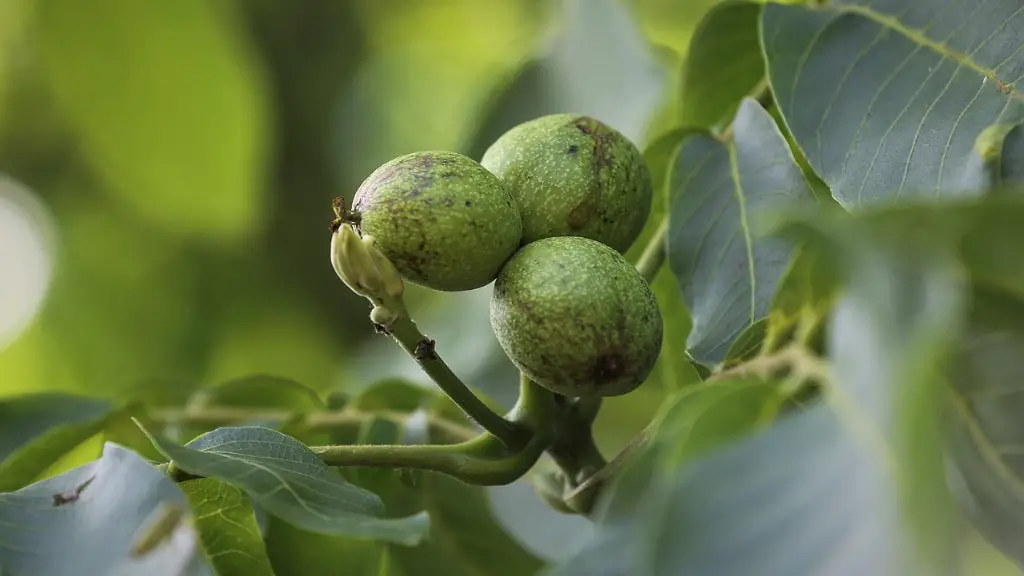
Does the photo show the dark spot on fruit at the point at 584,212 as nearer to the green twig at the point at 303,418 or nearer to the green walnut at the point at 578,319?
the green walnut at the point at 578,319

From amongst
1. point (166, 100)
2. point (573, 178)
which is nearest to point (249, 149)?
point (166, 100)

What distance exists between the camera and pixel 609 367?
710 millimetres

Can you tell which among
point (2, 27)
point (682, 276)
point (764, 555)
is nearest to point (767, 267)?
point (682, 276)

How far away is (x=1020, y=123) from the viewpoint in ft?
2.28

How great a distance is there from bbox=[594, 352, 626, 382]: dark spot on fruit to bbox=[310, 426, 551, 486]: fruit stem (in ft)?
0.39

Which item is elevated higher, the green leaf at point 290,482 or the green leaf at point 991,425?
the green leaf at point 290,482

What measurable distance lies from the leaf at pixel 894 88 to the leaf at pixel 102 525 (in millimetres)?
524

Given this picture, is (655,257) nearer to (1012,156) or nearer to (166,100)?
(1012,156)

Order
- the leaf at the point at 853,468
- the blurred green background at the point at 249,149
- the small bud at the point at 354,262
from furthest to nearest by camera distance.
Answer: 1. the blurred green background at the point at 249,149
2. the small bud at the point at 354,262
3. the leaf at the point at 853,468

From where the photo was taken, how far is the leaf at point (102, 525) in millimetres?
579

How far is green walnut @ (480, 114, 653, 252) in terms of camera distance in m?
0.80

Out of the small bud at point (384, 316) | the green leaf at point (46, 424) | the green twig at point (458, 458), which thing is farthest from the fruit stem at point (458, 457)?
the green leaf at point (46, 424)

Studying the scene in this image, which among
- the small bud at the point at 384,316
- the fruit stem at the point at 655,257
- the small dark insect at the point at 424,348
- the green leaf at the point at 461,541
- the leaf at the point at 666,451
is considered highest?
the small bud at the point at 384,316

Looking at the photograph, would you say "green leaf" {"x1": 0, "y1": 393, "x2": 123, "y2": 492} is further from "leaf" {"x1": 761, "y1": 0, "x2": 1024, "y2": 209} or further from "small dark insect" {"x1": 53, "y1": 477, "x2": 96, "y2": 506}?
"leaf" {"x1": 761, "y1": 0, "x2": 1024, "y2": 209}
